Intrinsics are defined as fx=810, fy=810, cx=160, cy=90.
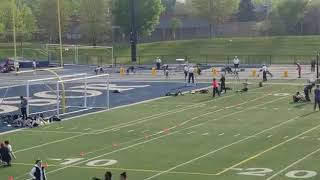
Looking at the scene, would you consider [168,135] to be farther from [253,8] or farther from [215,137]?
[253,8]

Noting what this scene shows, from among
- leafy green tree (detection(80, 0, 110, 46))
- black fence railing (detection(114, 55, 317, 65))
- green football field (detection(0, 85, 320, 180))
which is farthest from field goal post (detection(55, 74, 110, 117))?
leafy green tree (detection(80, 0, 110, 46))

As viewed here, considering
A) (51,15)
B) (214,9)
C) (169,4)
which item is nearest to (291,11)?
(214,9)

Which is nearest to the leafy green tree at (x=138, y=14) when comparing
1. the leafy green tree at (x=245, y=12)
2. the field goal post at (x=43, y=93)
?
the leafy green tree at (x=245, y=12)

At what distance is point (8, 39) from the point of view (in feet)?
323

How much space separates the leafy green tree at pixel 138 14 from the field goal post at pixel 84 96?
3727 centimetres

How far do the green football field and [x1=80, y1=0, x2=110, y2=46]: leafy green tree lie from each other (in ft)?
173

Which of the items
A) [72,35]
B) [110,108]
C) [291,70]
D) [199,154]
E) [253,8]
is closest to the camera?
[199,154]

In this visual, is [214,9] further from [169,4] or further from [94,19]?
[169,4]

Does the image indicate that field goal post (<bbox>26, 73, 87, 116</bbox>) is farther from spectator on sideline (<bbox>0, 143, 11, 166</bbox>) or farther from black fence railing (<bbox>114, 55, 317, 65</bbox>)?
black fence railing (<bbox>114, 55, 317, 65</bbox>)

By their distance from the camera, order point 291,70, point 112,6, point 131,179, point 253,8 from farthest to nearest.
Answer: point 253,8, point 112,6, point 291,70, point 131,179

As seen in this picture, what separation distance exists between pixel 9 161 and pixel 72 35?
84.4 m

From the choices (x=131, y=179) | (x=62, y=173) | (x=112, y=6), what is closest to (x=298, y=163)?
(x=131, y=179)

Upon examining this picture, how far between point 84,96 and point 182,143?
15145 millimetres

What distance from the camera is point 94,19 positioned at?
305 feet
